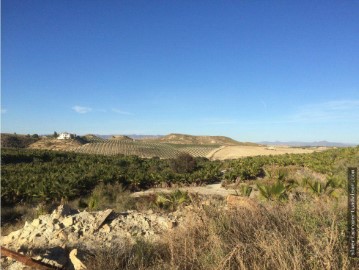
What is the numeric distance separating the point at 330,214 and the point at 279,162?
2453 centimetres

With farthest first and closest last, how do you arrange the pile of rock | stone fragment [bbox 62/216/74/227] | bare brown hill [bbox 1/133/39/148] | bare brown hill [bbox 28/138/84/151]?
1. bare brown hill [bbox 1/133/39/148]
2. bare brown hill [bbox 28/138/84/151]
3. stone fragment [bbox 62/216/74/227]
4. the pile of rock

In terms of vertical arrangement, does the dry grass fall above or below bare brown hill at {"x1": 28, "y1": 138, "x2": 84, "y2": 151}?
below

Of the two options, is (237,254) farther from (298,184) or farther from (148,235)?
(298,184)

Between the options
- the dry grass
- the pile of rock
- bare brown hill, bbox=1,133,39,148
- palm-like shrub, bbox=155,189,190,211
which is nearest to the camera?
the dry grass

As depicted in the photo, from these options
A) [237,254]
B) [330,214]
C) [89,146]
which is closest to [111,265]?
[237,254]

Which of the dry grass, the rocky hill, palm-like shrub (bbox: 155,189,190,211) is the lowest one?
palm-like shrub (bbox: 155,189,190,211)

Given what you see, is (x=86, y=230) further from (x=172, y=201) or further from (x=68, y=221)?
(x=172, y=201)

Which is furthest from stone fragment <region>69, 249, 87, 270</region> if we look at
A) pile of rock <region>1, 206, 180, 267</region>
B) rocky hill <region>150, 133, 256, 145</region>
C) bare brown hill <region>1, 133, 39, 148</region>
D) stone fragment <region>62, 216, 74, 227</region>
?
rocky hill <region>150, 133, 256, 145</region>

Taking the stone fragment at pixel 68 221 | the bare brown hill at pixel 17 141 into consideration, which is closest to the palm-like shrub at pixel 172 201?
the stone fragment at pixel 68 221

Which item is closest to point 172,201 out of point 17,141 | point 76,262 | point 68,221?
point 68,221

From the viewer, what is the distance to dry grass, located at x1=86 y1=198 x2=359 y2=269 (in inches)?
149

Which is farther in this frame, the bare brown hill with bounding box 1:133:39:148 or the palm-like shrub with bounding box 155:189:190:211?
the bare brown hill with bounding box 1:133:39:148

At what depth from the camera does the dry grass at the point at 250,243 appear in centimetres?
378

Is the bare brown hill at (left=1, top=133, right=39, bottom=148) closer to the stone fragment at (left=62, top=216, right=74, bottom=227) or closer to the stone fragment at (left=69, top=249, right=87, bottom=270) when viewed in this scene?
the stone fragment at (left=62, top=216, right=74, bottom=227)
